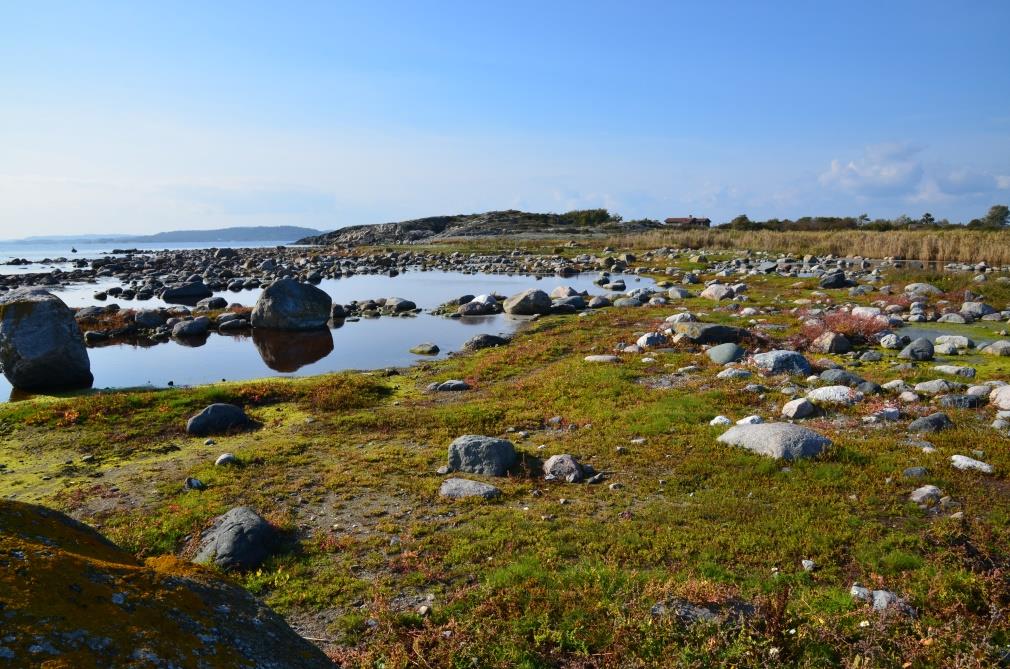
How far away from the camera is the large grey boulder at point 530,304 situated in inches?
1182

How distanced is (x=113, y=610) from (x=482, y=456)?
7133 mm

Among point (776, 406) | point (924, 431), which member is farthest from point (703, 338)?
point (924, 431)

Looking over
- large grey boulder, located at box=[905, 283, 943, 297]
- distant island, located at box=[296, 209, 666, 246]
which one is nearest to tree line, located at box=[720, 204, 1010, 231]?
distant island, located at box=[296, 209, 666, 246]

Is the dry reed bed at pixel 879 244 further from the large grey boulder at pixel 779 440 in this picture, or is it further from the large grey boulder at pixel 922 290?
the large grey boulder at pixel 779 440

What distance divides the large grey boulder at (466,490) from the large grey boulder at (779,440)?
426cm

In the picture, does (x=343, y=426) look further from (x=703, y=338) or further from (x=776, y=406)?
(x=703, y=338)

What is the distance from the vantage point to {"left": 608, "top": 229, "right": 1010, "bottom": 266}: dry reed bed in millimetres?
41281

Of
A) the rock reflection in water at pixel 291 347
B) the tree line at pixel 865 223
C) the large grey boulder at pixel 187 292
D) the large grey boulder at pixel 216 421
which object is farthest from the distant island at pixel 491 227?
the large grey boulder at pixel 216 421

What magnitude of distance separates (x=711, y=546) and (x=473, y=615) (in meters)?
3.05

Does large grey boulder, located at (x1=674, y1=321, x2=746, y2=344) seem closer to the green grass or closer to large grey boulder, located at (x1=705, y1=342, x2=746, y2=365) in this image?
large grey boulder, located at (x1=705, y1=342, x2=746, y2=365)

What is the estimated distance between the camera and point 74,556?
3.48m

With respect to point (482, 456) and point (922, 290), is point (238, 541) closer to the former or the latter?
point (482, 456)

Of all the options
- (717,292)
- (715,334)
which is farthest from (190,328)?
(717,292)

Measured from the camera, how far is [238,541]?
7.43m
